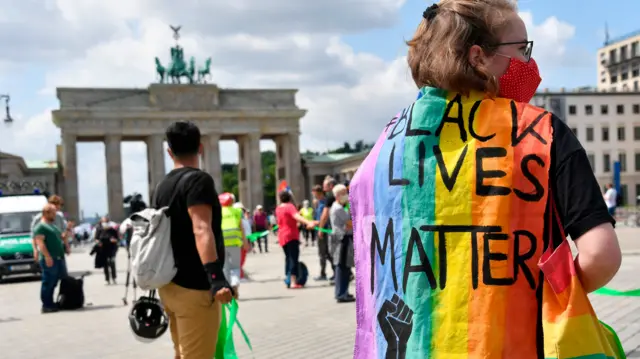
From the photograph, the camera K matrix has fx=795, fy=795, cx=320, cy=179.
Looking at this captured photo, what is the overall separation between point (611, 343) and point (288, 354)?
5758 millimetres

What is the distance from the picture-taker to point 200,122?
75.9m

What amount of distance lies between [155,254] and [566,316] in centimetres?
287

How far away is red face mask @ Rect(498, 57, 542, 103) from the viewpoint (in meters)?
2.12

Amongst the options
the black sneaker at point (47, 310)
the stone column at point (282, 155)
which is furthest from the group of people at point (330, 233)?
the stone column at point (282, 155)

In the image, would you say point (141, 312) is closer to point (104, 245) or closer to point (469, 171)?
point (469, 171)

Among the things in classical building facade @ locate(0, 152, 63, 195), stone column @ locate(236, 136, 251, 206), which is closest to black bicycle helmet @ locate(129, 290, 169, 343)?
classical building facade @ locate(0, 152, 63, 195)

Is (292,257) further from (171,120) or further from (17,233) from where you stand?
(171,120)

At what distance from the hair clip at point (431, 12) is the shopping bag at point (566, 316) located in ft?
2.37

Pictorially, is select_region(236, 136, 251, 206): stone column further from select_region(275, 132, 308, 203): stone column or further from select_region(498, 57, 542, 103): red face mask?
select_region(498, 57, 542, 103): red face mask

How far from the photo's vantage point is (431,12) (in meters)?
2.21

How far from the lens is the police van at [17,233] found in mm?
21250

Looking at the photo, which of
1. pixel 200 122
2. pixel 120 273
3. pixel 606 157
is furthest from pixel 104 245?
pixel 606 157

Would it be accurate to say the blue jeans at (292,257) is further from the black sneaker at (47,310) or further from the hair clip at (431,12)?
the hair clip at (431,12)

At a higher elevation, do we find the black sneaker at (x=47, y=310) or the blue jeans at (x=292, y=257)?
the blue jeans at (x=292, y=257)
